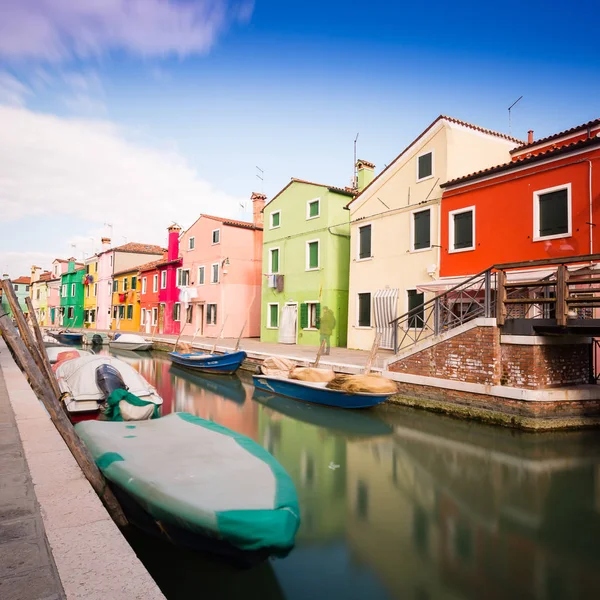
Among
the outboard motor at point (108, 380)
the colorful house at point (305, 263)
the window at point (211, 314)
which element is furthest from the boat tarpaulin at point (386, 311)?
the window at point (211, 314)

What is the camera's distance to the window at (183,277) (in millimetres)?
29438

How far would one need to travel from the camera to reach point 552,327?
8.32 metres

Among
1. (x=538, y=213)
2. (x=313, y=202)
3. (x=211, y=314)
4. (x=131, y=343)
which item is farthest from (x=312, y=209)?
(x=131, y=343)

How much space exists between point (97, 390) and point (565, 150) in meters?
11.9

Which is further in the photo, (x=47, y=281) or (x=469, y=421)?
(x=47, y=281)

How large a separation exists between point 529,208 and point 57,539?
40.7ft

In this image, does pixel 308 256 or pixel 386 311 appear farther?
pixel 308 256

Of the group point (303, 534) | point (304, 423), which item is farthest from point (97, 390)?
point (303, 534)

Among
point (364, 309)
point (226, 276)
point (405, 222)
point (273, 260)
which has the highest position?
point (405, 222)

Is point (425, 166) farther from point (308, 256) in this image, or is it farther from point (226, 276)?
point (226, 276)

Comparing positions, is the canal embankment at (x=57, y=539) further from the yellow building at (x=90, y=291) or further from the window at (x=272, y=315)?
the yellow building at (x=90, y=291)

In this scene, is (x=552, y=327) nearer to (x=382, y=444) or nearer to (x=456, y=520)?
(x=382, y=444)

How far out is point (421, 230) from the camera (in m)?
15.1

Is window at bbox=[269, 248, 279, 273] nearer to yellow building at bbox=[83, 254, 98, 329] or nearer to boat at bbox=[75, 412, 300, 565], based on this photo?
boat at bbox=[75, 412, 300, 565]
